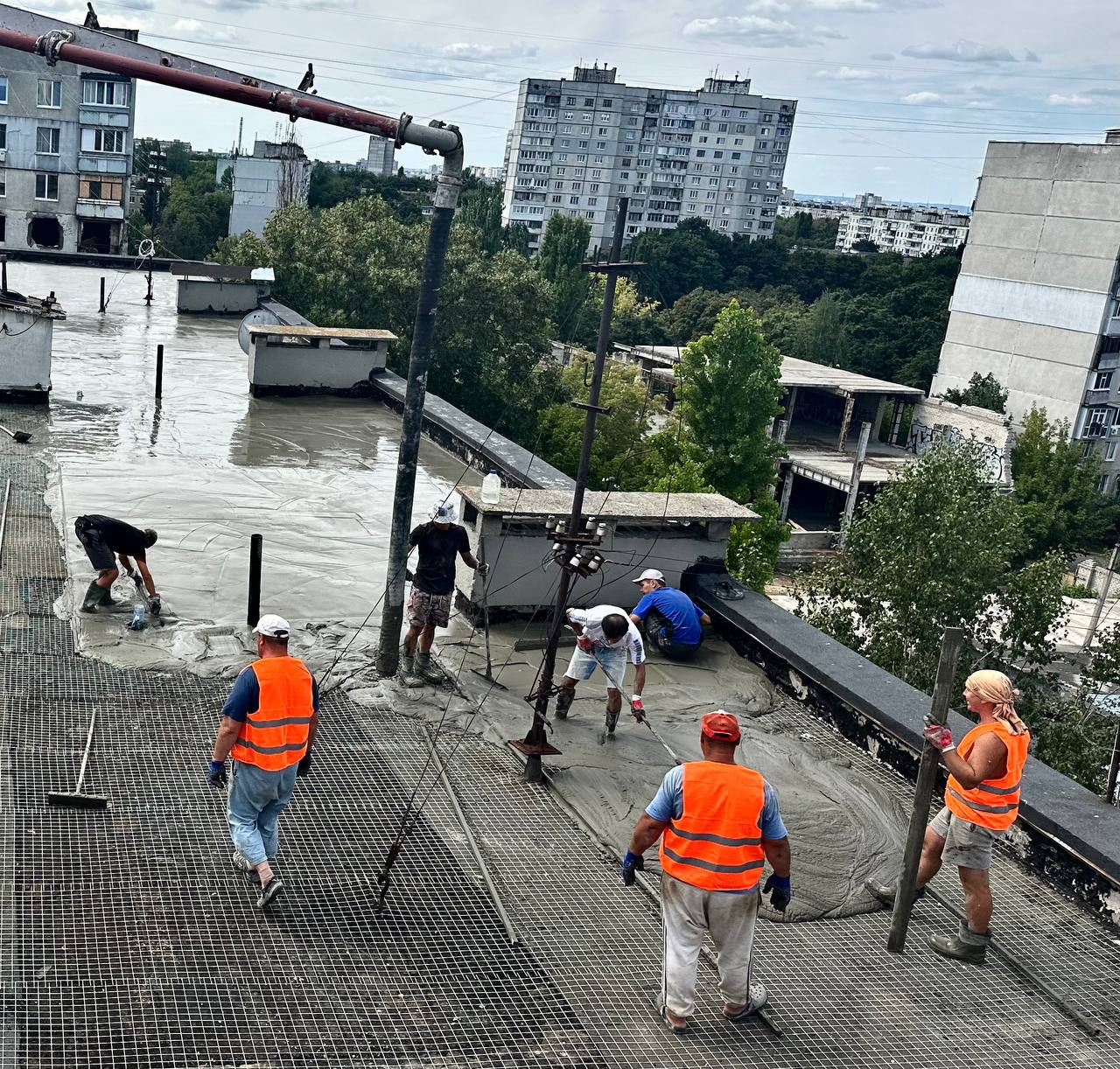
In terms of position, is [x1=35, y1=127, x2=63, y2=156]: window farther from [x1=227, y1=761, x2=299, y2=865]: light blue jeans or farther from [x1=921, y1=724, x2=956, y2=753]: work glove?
[x1=921, y1=724, x2=956, y2=753]: work glove

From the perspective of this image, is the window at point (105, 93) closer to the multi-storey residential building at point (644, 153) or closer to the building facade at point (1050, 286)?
the building facade at point (1050, 286)

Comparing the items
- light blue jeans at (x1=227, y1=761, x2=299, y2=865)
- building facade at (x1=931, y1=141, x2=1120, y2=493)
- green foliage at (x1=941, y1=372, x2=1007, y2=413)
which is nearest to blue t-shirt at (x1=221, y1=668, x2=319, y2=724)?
light blue jeans at (x1=227, y1=761, x2=299, y2=865)

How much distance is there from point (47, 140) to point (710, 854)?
2474 inches

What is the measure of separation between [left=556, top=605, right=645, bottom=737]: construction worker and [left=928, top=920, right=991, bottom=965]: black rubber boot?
279 cm

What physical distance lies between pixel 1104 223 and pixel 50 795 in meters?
72.2

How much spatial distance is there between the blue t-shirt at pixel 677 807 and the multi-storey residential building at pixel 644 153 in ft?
427

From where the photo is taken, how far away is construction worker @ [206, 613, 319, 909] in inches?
235

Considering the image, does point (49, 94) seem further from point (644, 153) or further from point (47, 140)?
point (644, 153)

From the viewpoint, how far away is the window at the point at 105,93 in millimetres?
59344

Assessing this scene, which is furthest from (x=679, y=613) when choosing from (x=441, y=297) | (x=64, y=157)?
(x=64, y=157)

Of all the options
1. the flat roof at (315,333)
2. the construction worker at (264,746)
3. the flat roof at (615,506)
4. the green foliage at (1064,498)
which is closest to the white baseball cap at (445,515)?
the flat roof at (615,506)

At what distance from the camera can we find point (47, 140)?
58.6 meters

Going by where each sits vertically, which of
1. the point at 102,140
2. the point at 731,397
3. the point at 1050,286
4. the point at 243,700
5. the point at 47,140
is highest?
the point at 1050,286

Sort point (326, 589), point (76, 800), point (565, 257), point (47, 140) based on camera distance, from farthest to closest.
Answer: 1. point (565, 257)
2. point (47, 140)
3. point (326, 589)
4. point (76, 800)
